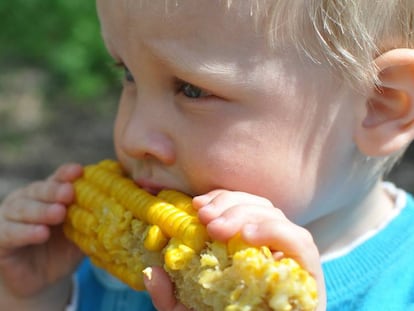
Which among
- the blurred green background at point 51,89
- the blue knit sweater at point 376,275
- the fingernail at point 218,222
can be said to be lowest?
the blurred green background at point 51,89

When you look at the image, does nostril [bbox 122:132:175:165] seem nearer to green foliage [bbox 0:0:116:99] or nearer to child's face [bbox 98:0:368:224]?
child's face [bbox 98:0:368:224]

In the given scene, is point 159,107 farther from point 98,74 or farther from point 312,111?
point 98,74

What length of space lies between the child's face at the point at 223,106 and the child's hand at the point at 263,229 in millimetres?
174

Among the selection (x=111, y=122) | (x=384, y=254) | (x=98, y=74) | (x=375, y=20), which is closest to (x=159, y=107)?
(x=375, y=20)

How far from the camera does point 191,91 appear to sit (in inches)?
74.9

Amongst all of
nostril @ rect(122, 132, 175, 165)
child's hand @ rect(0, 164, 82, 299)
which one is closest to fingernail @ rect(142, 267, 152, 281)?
nostril @ rect(122, 132, 175, 165)

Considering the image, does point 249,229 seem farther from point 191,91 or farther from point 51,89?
point 51,89

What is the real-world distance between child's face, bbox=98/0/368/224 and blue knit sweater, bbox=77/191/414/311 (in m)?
0.26

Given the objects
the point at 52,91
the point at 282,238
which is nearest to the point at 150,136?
the point at 282,238

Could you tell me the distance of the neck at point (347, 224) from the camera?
7.15ft

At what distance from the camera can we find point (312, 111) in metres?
1.91

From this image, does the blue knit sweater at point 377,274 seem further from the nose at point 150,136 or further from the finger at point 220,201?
the nose at point 150,136

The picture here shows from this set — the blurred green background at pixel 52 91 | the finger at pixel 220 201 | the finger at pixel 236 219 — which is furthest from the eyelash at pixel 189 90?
the blurred green background at pixel 52 91

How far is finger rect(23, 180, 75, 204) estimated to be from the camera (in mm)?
2203
